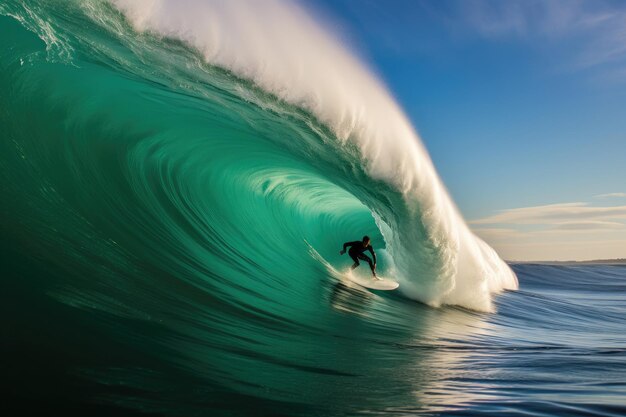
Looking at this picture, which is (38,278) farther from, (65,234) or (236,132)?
(236,132)

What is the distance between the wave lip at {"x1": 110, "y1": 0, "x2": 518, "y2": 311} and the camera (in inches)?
217

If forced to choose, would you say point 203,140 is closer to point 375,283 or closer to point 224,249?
point 224,249

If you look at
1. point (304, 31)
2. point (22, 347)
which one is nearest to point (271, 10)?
point (304, 31)

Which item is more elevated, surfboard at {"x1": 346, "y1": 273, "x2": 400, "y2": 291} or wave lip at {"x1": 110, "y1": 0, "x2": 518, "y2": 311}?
wave lip at {"x1": 110, "y1": 0, "x2": 518, "y2": 311}

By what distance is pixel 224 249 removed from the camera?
712 cm

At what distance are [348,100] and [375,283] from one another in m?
3.42

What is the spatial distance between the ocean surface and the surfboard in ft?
0.97

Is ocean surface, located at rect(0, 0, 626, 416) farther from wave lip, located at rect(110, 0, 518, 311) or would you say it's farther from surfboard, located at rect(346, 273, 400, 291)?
surfboard, located at rect(346, 273, 400, 291)

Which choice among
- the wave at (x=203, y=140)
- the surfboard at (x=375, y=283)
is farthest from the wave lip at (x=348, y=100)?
the surfboard at (x=375, y=283)

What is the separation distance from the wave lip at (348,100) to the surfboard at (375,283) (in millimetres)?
268

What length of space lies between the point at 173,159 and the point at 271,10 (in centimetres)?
266

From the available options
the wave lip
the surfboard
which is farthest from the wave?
the surfboard

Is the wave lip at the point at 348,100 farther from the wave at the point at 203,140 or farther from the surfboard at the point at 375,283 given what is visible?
the surfboard at the point at 375,283

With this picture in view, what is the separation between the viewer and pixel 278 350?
3.74 meters
